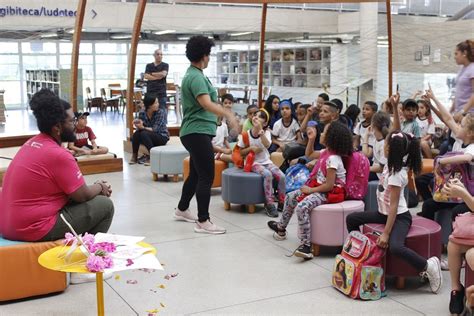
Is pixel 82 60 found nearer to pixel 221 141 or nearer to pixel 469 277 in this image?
pixel 221 141

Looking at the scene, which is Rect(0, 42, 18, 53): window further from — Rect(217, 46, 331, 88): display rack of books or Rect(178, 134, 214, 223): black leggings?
Rect(178, 134, 214, 223): black leggings

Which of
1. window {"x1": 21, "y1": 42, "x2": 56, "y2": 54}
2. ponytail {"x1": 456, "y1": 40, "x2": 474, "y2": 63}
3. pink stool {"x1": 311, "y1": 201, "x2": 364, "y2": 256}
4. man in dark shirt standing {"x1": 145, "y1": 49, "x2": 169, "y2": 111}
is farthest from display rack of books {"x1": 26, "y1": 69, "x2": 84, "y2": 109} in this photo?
pink stool {"x1": 311, "y1": 201, "x2": 364, "y2": 256}

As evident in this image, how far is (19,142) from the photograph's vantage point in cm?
1077

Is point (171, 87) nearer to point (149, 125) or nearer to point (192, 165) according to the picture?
point (149, 125)

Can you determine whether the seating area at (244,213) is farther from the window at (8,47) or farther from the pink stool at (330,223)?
the window at (8,47)

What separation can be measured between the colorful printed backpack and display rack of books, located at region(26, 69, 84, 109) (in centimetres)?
794

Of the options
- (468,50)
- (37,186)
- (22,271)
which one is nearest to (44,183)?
(37,186)

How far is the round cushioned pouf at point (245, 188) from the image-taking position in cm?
626

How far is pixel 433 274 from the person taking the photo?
403cm

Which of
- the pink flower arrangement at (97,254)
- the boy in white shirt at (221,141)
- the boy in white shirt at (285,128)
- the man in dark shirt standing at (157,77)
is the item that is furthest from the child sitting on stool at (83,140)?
the pink flower arrangement at (97,254)

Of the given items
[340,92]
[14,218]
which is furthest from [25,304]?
[340,92]

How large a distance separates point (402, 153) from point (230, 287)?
1530 millimetres

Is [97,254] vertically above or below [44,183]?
below

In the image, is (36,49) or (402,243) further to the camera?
(36,49)
